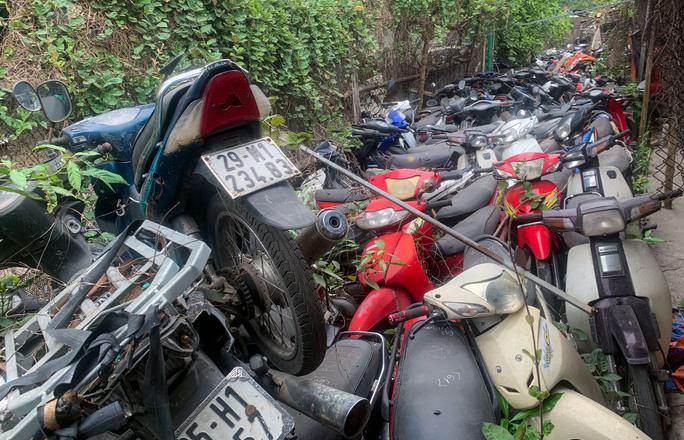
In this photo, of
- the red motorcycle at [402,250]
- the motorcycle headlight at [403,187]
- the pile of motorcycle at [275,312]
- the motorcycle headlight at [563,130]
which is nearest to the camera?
the pile of motorcycle at [275,312]

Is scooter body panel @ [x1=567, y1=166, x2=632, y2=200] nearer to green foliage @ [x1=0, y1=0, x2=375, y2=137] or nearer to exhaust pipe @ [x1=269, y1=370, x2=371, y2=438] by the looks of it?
exhaust pipe @ [x1=269, y1=370, x2=371, y2=438]

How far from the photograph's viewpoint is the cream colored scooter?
4.98 ft

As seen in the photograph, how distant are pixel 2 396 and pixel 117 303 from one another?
0.34m

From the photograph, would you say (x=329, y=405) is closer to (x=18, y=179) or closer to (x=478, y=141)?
(x=18, y=179)

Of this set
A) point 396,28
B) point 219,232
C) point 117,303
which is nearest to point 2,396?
point 117,303

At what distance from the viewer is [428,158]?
16.1 feet

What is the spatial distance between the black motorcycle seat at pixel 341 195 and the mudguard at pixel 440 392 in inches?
70.1

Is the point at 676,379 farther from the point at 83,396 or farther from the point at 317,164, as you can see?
the point at 317,164

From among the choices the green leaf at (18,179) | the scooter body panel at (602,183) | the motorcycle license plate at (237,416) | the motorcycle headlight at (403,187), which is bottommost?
the scooter body panel at (602,183)

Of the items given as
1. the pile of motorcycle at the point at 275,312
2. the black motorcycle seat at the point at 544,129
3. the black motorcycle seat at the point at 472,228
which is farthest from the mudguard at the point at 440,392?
the black motorcycle seat at the point at 544,129

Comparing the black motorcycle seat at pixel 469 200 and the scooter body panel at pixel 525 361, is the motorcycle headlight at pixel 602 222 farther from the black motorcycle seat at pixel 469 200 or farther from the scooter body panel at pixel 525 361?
the black motorcycle seat at pixel 469 200

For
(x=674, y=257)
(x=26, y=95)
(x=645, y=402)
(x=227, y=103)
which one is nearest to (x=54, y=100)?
(x=26, y=95)

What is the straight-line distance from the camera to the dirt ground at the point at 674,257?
214cm

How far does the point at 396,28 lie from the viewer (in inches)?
305
